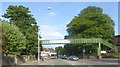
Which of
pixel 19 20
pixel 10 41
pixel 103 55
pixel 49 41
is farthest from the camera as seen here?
pixel 49 41

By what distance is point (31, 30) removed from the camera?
65.1 metres

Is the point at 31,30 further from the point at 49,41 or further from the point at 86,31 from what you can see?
the point at 49,41

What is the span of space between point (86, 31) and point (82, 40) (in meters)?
3.65

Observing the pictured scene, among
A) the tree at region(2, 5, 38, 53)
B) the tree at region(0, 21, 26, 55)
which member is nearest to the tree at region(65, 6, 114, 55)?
the tree at region(2, 5, 38, 53)

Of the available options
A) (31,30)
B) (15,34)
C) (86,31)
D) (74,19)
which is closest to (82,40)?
(86,31)

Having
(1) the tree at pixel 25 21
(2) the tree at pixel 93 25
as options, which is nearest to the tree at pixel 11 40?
(1) the tree at pixel 25 21

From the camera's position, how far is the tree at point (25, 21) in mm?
63741

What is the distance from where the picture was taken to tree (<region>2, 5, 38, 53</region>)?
209 feet

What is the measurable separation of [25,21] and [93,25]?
39528 millimetres

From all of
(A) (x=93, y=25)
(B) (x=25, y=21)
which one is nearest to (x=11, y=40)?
(B) (x=25, y=21)

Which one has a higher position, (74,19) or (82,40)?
(74,19)

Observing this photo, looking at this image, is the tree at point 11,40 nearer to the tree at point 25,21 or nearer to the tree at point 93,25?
the tree at point 25,21

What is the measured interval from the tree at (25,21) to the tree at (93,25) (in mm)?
35404

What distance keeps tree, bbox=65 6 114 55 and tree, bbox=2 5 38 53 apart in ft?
116
